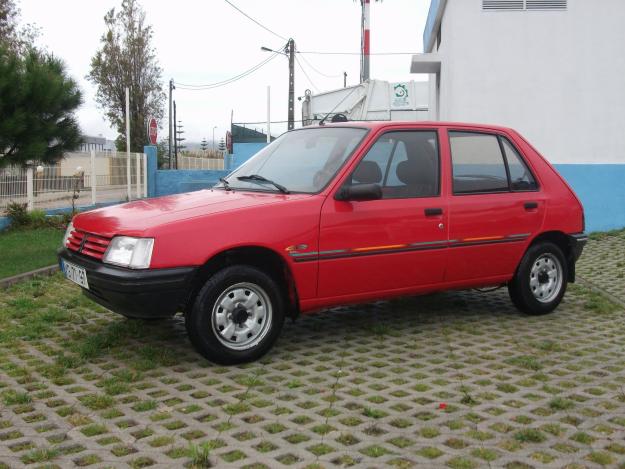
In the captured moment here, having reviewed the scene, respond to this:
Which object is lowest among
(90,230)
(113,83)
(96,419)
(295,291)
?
(96,419)

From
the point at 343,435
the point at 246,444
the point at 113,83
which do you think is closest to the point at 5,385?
the point at 246,444

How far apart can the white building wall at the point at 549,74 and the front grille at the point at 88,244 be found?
9542 millimetres

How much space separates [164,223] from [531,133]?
1013cm

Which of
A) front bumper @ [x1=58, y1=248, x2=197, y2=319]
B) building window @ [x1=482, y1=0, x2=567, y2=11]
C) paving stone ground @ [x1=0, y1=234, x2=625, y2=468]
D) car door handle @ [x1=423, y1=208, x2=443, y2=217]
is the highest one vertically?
building window @ [x1=482, y1=0, x2=567, y2=11]

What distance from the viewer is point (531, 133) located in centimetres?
1319

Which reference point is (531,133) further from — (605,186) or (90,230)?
(90,230)

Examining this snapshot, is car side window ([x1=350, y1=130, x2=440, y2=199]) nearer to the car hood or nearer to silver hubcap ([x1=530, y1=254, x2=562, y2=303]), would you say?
the car hood

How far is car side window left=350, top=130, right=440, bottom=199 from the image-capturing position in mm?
5422

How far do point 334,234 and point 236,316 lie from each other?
0.94 meters

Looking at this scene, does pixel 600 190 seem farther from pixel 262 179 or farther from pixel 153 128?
pixel 153 128

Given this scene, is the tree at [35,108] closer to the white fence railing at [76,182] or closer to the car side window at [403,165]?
the white fence railing at [76,182]

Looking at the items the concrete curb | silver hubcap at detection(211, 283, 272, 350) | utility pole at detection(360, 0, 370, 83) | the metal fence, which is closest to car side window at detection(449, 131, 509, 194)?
silver hubcap at detection(211, 283, 272, 350)

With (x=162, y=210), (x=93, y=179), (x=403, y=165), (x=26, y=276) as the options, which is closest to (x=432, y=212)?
(x=403, y=165)

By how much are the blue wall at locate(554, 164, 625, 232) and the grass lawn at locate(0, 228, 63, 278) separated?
8921mm
